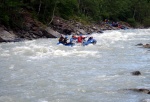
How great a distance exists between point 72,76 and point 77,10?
39.9m

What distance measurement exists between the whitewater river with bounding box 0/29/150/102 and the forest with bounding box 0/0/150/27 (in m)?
3.67

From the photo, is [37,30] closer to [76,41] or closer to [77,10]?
[76,41]

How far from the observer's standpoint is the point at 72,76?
14156 mm

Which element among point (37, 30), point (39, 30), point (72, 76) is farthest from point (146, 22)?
point (72, 76)

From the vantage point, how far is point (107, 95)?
11.3 m

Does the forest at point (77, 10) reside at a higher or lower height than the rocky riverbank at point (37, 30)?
higher

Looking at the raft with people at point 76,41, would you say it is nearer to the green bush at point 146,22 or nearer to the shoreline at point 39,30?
the shoreline at point 39,30

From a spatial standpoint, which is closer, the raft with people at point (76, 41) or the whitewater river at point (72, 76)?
the whitewater river at point (72, 76)

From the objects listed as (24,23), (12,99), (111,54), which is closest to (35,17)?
(24,23)

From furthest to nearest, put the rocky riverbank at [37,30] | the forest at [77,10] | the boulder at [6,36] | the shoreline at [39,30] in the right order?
the forest at [77,10], the rocky riverbank at [37,30], the shoreline at [39,30], the boulder at [6,36]

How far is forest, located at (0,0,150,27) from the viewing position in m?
32.6

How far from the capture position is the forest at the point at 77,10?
107ft

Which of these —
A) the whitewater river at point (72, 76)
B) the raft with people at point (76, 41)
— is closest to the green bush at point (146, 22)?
the raft with people at point (76, 41)

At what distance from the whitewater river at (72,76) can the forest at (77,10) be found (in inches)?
144
